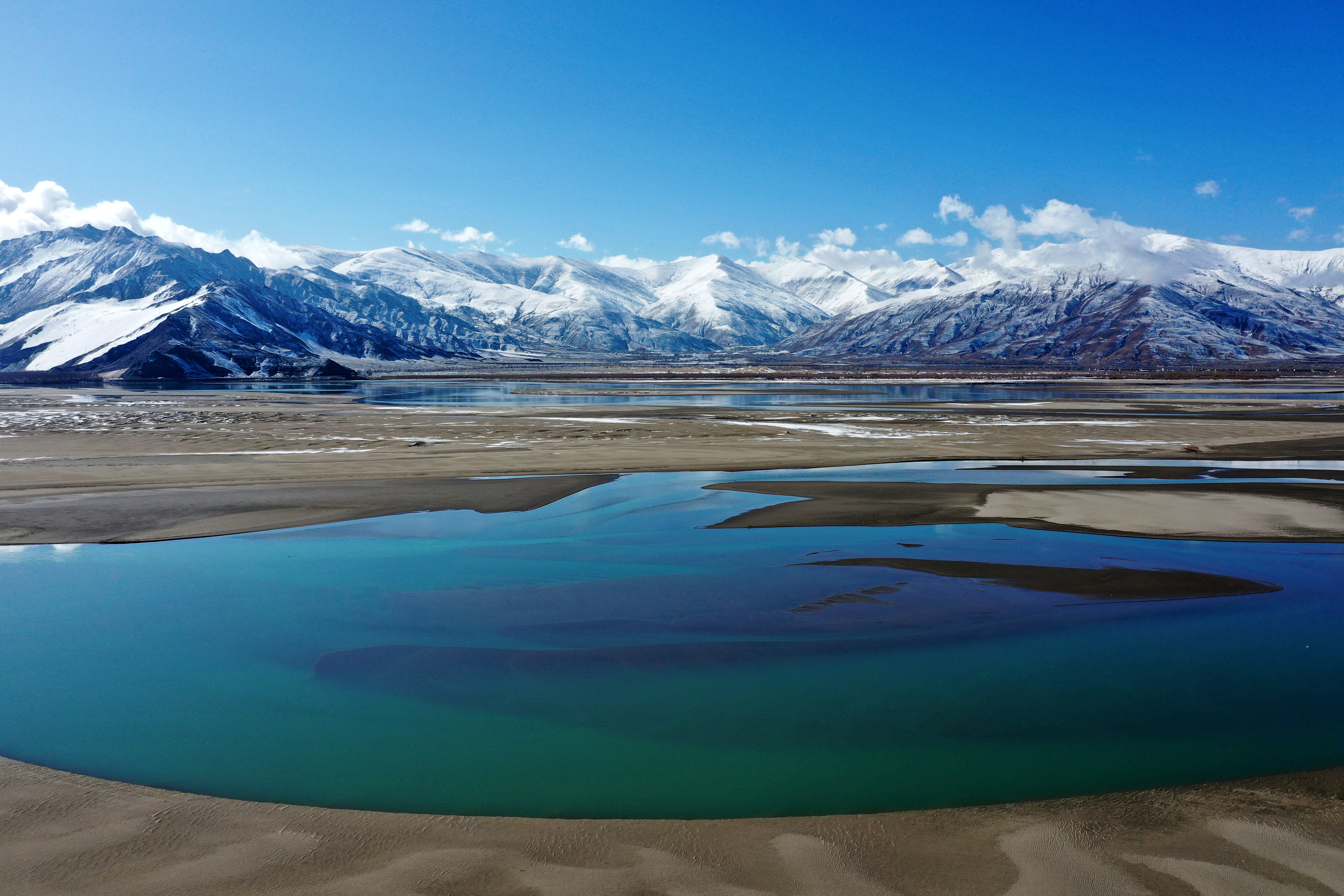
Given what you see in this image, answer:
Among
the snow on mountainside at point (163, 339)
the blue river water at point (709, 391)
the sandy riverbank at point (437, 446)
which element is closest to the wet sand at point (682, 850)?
the sandy riverbank at point (437, 446)

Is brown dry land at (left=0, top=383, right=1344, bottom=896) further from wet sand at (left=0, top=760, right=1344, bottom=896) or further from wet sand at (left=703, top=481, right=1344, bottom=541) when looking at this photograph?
wet sand at (left=703, top=481, right=1344, bottom=541)

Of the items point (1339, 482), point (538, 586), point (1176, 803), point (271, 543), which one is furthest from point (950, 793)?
point (1339, 482)

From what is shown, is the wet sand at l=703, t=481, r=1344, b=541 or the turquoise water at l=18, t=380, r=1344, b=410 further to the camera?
the turquoise water at l=18, t=380, r=1344, b=410

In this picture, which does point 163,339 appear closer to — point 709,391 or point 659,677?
point 709,391

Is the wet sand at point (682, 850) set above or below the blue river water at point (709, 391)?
below

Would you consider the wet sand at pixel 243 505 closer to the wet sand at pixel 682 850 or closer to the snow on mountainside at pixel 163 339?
the wet sand at pixel 682 850

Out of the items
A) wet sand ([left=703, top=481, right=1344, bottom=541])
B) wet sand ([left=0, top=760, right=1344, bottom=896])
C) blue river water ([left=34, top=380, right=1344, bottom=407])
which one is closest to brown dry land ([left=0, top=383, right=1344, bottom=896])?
wet sand ([left=0, top=760, right=1344, bottom=896])

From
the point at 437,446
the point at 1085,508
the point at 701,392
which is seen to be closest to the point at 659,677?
the point at 1085,508
